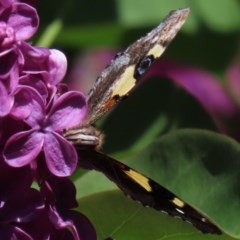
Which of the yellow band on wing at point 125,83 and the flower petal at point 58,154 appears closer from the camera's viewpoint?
the flower petal at point 58,154

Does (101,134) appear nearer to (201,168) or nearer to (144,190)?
(144,190)

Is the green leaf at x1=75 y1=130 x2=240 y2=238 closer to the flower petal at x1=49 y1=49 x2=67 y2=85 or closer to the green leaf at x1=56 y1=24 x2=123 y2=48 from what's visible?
the flower petal at x1=49 y1=49 x2=67 y2=85

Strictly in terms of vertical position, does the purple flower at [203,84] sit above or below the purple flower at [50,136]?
below

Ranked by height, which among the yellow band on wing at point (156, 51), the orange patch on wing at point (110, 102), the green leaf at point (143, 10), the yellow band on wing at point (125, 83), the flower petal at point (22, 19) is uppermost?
the flower petal at point (22, 19)

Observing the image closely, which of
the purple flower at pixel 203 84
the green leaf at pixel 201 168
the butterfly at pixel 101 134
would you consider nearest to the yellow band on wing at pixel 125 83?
the butterfly at pixel 101 134

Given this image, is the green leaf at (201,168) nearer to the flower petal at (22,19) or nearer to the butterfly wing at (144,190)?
the butterfly wing at (144,190)

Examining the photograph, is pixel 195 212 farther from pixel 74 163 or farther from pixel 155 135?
pixel 155 135
